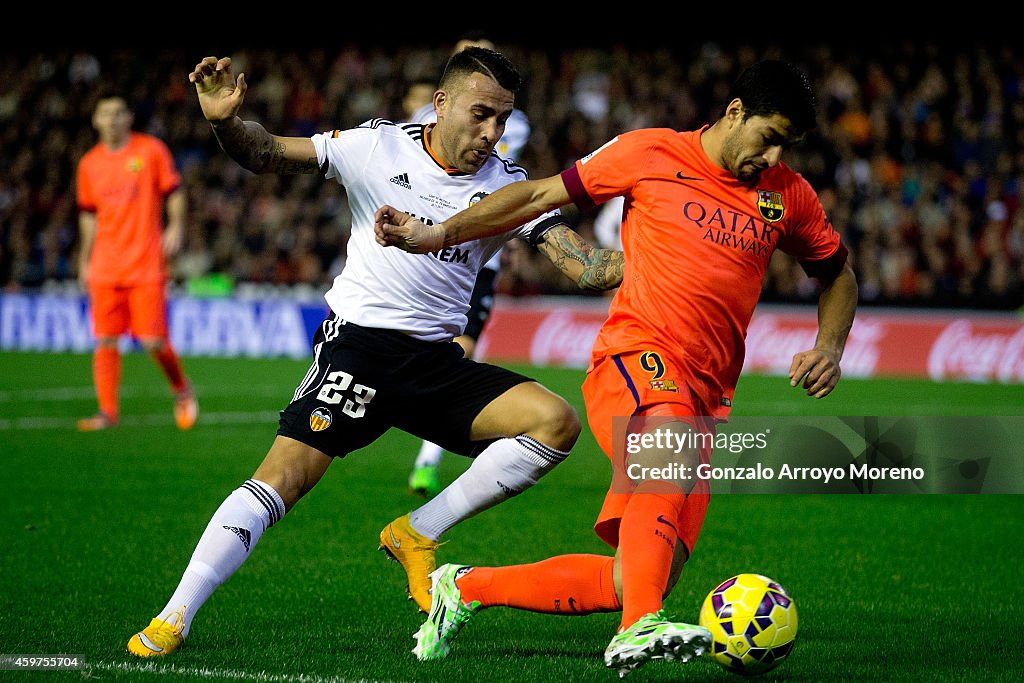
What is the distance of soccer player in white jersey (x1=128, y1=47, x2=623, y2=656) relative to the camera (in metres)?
4.73

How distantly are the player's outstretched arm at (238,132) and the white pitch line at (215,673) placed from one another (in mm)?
1665

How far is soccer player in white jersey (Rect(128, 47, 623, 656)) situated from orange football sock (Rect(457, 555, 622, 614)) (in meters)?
0.41

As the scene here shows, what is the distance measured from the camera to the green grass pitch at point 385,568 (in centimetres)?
450

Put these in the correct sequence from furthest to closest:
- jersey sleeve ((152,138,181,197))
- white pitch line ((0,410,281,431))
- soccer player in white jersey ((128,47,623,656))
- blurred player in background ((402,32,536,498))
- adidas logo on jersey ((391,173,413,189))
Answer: white pitch line ((0,410,281,431)), jersey sleeve ((152,138,181,197)), blurred player in background ((402,32,536,498)), adidas logo on jersey ((391,173,413,189)), soccer player in white jersey ((128,47,623,656))

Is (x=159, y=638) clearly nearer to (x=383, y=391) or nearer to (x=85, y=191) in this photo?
(x=383, y=391)

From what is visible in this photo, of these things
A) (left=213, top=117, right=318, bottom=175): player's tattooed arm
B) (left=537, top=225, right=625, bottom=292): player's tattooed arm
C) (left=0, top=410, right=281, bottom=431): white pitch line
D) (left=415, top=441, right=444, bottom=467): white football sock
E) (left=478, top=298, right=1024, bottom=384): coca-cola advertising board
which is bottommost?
(left=0, top=410, right=281, bottom=431): white pitch line

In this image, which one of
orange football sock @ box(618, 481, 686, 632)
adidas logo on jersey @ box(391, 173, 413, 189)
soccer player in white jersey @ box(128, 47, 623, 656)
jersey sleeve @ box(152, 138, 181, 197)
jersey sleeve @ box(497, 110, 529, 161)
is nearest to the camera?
orange football sock @ box(618, 481, 686, 632)

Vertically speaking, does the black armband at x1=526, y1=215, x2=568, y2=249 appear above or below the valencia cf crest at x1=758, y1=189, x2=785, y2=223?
below

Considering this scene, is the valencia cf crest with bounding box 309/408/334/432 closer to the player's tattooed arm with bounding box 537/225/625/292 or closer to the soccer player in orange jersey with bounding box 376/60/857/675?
the soccer player in orange jersey with bounding box 376/60/857/675

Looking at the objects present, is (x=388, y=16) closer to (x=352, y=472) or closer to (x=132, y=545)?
(x=352, y=472)

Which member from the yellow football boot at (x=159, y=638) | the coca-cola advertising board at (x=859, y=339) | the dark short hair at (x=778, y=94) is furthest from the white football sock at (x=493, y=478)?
the coca-cola advertising board at (x=859, y=339)

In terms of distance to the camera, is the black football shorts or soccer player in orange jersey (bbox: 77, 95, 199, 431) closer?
the black football shorts

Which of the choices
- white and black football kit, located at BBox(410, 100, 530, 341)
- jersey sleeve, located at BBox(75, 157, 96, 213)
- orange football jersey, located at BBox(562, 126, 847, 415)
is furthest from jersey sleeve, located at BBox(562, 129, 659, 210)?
jersey sleeve, located at BBox(75, 157, 96, 213)

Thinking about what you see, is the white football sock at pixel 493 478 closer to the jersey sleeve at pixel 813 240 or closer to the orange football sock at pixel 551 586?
the orange football sock at pixel 551 586
